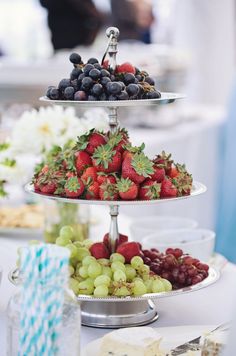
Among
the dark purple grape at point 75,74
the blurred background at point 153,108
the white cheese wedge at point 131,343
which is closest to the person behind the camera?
the white cheese wedge at point 131,343

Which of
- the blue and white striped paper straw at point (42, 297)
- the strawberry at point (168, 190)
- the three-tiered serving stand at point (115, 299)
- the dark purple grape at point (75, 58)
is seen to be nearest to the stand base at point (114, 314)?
the three-tiered serving stand at point (115, 299)

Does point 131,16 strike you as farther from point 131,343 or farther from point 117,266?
point 131,343

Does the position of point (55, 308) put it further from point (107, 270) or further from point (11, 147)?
point (11, 147)

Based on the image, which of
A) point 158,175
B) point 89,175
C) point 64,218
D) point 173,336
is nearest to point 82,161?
point 89,175

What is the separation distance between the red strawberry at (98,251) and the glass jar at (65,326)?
0.37 metres

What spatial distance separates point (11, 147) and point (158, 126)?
1.77 m

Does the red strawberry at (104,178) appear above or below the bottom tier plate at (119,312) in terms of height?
above

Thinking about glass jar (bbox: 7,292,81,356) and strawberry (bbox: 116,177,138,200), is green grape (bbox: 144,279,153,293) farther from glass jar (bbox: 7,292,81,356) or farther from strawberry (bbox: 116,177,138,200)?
glass jar (bbox: 7,292,81,356)

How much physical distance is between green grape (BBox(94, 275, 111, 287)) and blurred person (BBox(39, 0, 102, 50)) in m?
3.27

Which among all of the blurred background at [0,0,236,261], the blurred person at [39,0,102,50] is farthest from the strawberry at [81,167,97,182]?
the blurred person at [39,0,102,50]

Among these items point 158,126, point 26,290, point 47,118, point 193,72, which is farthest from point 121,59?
point 26,290

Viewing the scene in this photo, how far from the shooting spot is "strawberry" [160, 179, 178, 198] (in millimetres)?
1337

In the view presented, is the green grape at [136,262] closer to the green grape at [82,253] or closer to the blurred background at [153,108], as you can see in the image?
the green grape at [82,253]

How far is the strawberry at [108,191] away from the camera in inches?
51.7
